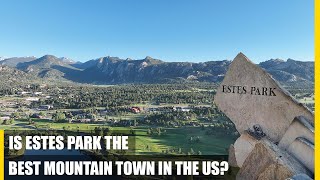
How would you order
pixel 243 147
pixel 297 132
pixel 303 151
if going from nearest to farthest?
1. pixel 303 151
2. pixel 297 132
3. pixel 243 147

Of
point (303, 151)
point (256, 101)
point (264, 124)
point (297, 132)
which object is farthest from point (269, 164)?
point (256, 101)

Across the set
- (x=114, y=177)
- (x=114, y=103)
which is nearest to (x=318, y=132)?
(x=114, y=177)

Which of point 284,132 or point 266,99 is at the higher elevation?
point 266,99

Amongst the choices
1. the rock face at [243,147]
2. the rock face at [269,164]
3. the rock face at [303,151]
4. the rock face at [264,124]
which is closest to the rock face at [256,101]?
the rock face at [264,124]

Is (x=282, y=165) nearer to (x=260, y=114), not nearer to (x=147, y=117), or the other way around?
(x=260, y=114)

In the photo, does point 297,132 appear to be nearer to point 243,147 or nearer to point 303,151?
point 303,151

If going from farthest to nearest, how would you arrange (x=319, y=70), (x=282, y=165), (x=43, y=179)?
1. (x=43, y=179)
2. (x=282, y=165)
3. (x=319, y=70)

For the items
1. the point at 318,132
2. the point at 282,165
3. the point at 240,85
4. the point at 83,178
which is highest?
the point at 240,85

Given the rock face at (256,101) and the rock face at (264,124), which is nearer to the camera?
the rock face at (264,124)

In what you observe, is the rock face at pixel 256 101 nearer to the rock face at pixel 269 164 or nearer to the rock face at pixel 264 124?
the rock face at pixel 264 124
